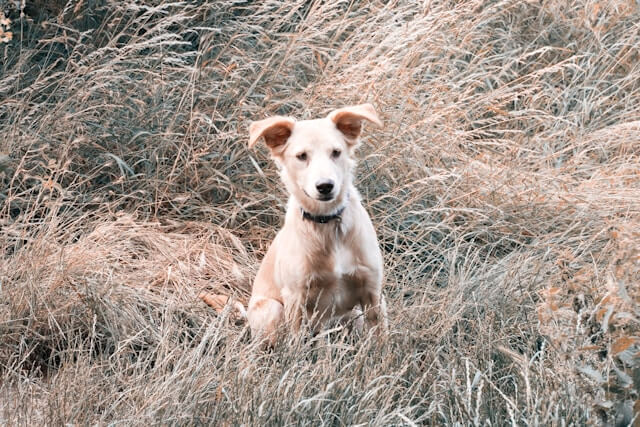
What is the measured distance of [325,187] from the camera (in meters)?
3.19

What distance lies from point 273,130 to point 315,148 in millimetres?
216

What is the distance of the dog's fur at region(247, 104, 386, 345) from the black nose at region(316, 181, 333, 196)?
4 cm

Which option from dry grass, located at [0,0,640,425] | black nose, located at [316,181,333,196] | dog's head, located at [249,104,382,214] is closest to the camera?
dry grass, located at [0,0,640,425]

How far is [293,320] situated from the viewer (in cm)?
326

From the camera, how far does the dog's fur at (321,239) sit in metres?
3.33

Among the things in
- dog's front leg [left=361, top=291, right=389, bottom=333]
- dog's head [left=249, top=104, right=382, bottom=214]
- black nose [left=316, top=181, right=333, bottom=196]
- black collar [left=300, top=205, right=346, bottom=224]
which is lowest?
dog's front leg [left=361, top=291, right=389, bottom=333]

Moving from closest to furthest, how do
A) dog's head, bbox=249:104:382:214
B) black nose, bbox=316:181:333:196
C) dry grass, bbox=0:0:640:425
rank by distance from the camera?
dry grass, bbox=0:0:640:425 < black nose, bbox=316:181:333:196 < dog's head, bbox=249:104:382:214

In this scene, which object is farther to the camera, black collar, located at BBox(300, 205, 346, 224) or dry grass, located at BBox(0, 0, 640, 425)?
black collar, located at BBox(300, 205, 346, 224)

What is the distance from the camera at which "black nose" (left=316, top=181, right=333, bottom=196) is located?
10.4ft

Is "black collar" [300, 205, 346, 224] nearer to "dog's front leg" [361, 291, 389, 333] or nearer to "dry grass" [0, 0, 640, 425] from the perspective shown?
"dog's front leg" [361, 291, 389, 333]

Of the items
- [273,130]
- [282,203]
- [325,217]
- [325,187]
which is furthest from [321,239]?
A: [282,203]

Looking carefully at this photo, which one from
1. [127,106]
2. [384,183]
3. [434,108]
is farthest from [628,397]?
[127,106]

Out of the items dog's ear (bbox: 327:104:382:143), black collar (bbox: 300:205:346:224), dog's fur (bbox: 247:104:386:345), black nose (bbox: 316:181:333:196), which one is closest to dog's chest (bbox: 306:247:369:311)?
dog's fur (bbox: 247:104:386:345)

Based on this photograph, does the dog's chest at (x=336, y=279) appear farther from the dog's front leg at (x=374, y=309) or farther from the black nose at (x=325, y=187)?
the black nose at (x=325, y=187)
